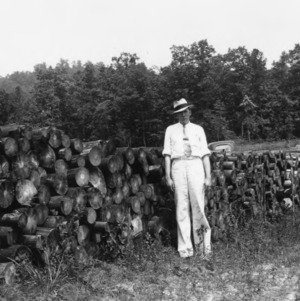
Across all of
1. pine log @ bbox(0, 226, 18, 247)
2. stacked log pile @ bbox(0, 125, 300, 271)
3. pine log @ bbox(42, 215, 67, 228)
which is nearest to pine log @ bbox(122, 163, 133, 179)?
stacked log pile @ bbox(0, 125, 300, 271)

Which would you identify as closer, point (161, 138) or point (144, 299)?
point (144, 299)

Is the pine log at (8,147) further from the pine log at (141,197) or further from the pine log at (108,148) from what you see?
the pine log at (141,197)

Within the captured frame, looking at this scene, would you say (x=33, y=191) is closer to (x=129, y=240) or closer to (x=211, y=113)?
(x=129, y=240)

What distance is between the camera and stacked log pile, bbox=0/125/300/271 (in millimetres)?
4859

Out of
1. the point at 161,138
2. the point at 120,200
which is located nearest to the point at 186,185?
the point at 120,200

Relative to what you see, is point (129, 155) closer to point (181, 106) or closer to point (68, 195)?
point (181, 106)

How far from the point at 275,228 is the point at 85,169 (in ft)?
10.8

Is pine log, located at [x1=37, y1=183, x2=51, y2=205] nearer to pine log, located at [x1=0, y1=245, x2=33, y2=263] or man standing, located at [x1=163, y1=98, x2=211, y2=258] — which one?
pine log, located at [x1=0, y1=245, x2=33, y2=263]

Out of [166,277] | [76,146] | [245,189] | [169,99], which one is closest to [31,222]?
[76,146]

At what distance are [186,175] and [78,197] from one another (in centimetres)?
142

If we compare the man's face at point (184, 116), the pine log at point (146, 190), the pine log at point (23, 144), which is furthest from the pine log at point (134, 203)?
the pine log at point (23, 144)

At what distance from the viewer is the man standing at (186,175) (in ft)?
19.7

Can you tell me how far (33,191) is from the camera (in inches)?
198

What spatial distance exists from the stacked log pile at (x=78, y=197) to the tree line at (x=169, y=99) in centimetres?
4654
